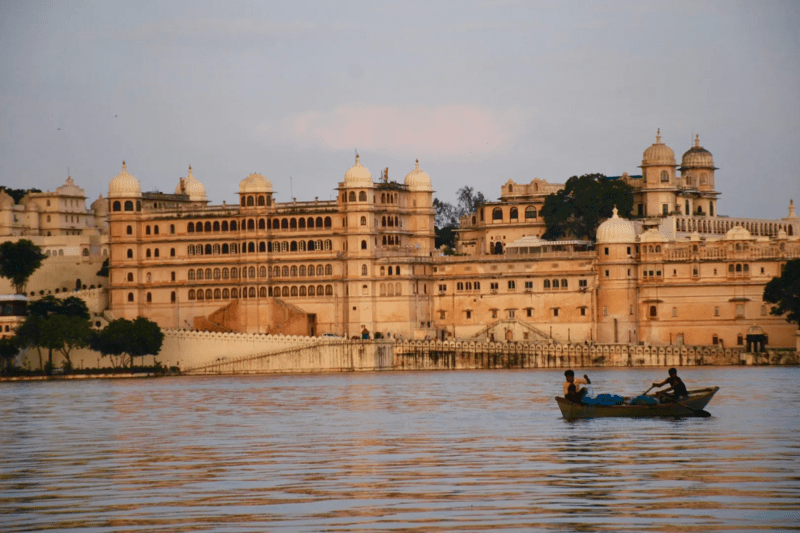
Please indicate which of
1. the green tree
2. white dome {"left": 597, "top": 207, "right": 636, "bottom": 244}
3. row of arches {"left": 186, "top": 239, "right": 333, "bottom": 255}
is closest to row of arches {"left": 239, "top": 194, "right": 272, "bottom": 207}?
row of arches {"left": 186, "top": 239, "right": 333, "bottom": 255}

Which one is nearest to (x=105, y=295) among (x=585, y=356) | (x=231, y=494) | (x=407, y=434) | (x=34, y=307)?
(x=34, y=307)

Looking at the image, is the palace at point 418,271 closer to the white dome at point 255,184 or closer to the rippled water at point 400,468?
the white dome at point 255,184

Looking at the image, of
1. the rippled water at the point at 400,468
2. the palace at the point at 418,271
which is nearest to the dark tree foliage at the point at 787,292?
the palace at the point at 418,271

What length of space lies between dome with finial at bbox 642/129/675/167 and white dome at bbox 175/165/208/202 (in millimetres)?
32086

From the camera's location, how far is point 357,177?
101 m

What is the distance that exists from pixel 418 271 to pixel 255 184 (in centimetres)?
1152

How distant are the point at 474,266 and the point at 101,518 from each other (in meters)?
78.0

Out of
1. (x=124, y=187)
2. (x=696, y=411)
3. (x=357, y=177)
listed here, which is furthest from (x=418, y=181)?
(x=696, y=411)

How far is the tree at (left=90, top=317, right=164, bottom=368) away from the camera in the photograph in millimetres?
93062

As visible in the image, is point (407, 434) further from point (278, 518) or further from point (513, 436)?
point (278, 518)

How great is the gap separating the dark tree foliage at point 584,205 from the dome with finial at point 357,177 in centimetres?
1387

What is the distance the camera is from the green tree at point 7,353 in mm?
92312

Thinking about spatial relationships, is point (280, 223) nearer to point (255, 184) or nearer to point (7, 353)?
point (255, 184)

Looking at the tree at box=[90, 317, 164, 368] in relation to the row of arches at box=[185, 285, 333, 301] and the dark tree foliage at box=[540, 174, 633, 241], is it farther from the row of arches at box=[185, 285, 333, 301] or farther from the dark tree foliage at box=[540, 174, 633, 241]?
the dark tree foliage at box=[540, 174, 633, 241]
